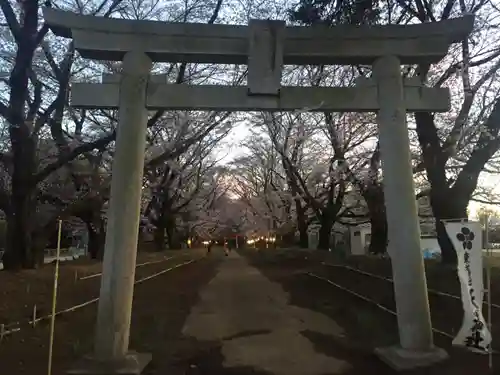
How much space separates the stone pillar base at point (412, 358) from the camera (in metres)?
7.03

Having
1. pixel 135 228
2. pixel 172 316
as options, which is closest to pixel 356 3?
pixel 135 228

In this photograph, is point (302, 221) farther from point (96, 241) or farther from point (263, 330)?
point (263, 330)

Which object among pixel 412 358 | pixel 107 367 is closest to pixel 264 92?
pixel 412 358

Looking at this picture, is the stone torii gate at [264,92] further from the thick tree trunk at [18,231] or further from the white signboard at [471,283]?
the thick tree trunk at [18,231]

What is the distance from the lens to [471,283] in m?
6.91

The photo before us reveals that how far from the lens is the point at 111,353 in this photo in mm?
7227

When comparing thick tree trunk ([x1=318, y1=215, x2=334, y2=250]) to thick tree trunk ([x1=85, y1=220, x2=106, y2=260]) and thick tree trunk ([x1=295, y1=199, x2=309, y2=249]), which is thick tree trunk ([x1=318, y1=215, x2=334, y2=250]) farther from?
thick tree trunk ([x1=85, y1=220, x2=106, y2=260])

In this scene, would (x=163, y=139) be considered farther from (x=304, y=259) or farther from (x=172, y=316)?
(x=172, y=316)

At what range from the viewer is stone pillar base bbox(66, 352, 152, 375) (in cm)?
680

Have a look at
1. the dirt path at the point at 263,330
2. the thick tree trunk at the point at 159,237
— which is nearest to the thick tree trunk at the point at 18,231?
the dirt path at the point at 263,330

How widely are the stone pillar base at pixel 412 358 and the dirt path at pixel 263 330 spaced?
0.72 metres

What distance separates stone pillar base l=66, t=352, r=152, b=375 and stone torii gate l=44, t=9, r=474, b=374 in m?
0.14

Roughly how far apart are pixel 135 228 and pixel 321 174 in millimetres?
18531

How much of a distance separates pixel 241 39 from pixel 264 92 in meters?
0.97
